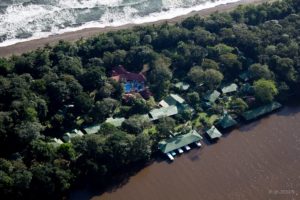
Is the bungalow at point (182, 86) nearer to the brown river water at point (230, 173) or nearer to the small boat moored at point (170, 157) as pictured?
the brown river water at point (230, 173)

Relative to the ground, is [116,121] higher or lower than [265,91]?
higher

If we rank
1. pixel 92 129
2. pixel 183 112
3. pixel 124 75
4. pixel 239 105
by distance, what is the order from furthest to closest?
pixel 124 75
pixel 239 105
pixel 183 112
pixel 92 129

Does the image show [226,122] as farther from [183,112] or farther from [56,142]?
[56,142]

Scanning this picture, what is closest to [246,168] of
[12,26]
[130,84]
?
[130,84]

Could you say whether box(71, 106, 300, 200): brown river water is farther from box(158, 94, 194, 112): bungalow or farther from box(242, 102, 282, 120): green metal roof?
box(158, 94, 194, 112): bungalow

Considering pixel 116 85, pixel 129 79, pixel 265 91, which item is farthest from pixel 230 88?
pixel 116 85

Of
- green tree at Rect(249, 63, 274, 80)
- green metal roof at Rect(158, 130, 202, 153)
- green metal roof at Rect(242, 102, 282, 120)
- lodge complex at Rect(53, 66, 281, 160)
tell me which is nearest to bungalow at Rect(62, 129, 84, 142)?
lodge complex at Rect(53, 66, 281, 160)
